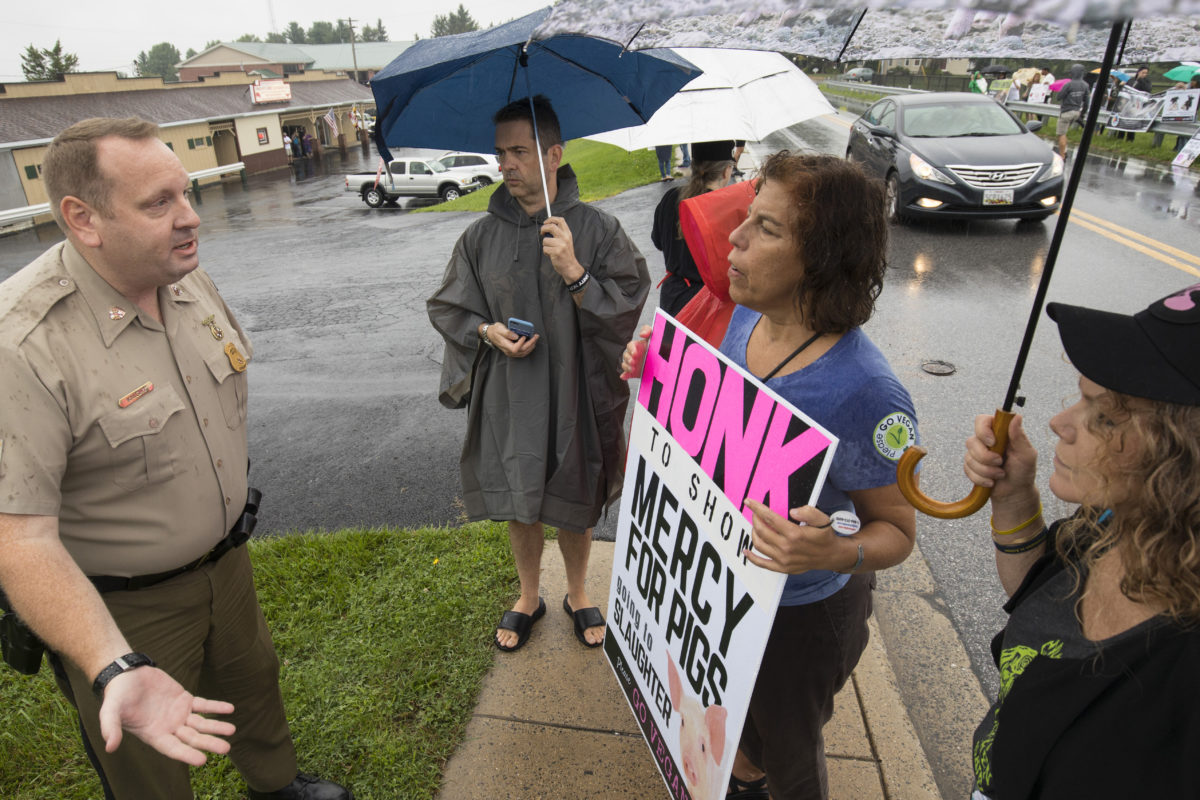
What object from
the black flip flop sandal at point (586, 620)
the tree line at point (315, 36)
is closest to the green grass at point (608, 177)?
the black flip flop sandal at point (586, 620)

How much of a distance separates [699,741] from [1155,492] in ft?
3.85

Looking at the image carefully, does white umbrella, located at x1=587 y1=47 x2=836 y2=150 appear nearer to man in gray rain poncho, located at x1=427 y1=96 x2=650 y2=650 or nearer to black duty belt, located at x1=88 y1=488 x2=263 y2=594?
man in gray rain poncho, located at x1=427 y1=96 x2=650 y2=650

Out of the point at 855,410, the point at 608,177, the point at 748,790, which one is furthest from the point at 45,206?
the point at 855,410

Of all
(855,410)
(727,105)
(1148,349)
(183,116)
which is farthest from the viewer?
(183,116)

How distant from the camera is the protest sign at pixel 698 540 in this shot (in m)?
1.52

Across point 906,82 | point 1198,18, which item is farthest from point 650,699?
point 906,82

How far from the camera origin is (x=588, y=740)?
268 centimetres

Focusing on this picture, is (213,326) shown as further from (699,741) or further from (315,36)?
(315,36)

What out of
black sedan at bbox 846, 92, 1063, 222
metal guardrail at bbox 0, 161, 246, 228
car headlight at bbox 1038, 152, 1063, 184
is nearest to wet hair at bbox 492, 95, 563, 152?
black sedan at bbox 846, 92, 1063, 222

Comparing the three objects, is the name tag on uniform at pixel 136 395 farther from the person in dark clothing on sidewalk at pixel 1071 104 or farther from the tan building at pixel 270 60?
the tan building at pixel 270 60

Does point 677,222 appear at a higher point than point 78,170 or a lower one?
lower

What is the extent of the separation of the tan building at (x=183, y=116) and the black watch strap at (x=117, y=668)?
3123 cm

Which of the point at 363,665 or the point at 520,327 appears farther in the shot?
the point at 363,665

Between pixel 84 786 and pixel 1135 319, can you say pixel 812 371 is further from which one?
pixel 84 786
